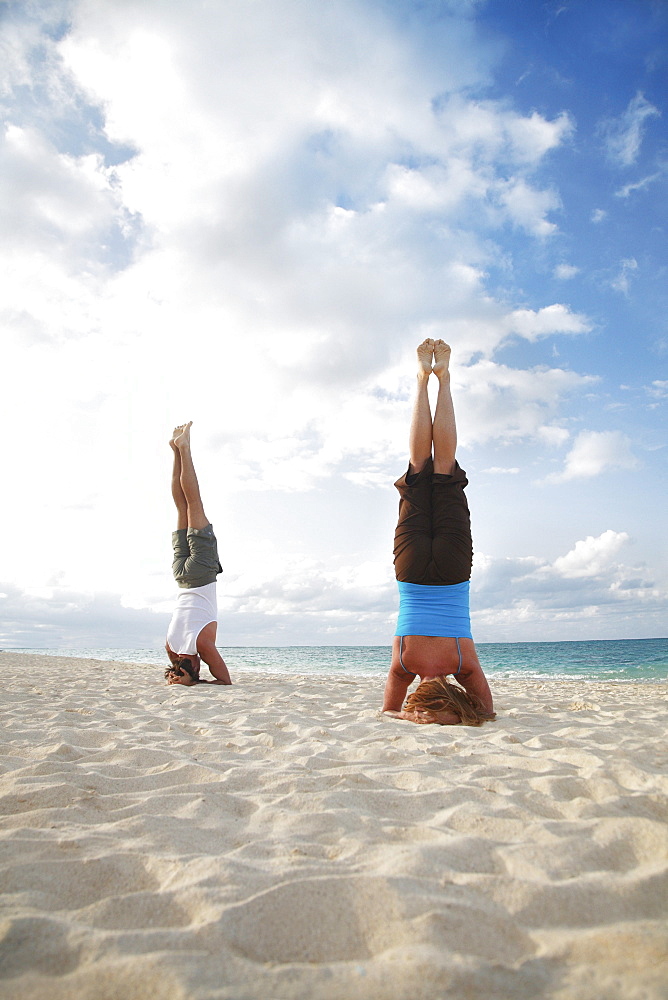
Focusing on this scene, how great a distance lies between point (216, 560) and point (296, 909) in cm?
506

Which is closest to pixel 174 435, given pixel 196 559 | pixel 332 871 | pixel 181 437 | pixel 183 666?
pixel 181 437

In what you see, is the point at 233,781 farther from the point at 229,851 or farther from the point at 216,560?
the point at 216,560

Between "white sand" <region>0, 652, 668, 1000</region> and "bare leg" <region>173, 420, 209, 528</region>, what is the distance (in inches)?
137

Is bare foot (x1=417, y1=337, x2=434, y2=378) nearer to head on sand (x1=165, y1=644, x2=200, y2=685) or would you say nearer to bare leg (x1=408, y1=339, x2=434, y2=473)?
bare leg (x1=408, y1=339, x2=434, y2=473)

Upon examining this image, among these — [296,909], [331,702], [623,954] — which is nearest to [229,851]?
[296,909]

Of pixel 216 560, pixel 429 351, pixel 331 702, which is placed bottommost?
pixel 331 702

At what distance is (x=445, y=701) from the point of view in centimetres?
350

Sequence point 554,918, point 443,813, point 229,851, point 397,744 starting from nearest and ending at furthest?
point 554,918 < point 229,851 < point 443,813 < point 397,744

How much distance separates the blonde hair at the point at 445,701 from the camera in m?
3.49

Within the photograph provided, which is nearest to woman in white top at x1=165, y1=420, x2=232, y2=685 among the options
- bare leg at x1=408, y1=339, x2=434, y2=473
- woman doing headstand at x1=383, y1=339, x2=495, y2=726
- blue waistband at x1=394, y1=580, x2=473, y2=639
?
woman doing headstand at x1=383, y1=339, x2=495, y2=726

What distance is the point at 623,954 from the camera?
1067 millimetres

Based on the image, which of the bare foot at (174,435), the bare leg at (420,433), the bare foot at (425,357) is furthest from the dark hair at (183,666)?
the bare foot at (425,357)

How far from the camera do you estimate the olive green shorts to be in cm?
599

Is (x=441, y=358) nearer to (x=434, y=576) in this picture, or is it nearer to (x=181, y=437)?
(x=434, y=576)
